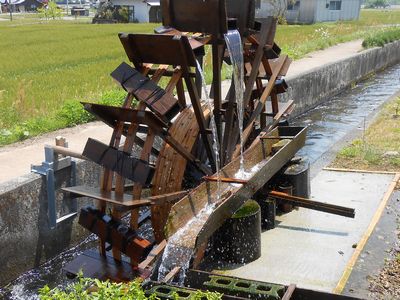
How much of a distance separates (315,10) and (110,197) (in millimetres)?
41022

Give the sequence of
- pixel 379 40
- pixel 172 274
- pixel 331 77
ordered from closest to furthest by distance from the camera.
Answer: pixel 172 274 → pixel 331 77 → pixel 379 40

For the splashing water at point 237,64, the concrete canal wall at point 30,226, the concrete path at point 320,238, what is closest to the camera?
the concrete path at point 320,238

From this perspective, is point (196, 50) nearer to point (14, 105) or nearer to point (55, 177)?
point (55, 177)

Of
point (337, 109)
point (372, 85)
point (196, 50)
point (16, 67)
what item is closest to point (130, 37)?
point (196, 50)

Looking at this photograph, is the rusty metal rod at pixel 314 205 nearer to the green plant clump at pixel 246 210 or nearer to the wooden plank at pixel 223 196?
the wooden plank at pixel 223 196

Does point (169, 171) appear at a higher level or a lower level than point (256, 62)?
lower

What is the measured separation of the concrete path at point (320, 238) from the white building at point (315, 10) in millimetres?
36036

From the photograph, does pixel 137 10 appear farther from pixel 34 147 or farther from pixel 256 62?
pixel 256 62

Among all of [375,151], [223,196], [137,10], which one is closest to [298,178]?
[223,196]

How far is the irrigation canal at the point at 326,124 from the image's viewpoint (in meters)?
6.25

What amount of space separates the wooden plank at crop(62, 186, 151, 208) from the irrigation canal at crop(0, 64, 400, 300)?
1.18 m

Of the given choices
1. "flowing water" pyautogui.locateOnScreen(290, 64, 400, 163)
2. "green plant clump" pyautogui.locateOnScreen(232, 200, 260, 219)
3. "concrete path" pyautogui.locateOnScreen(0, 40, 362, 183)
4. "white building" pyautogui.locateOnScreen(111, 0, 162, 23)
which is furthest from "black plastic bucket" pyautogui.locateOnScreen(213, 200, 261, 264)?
"white building" pyautogui.locateOnScreen(111, 0, 162, 23)

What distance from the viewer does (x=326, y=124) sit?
13.6 metres

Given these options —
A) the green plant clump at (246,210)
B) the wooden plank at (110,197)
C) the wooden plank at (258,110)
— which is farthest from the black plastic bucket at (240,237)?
the wooden plank at (258,110)
